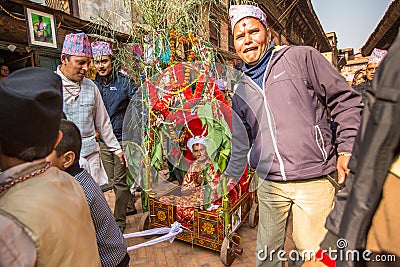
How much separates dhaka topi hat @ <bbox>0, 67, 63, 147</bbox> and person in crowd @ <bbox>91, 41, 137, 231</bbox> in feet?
7.29

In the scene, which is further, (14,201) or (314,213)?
(314,213)

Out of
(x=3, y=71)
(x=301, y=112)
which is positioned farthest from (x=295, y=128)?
(x=3, y=71)

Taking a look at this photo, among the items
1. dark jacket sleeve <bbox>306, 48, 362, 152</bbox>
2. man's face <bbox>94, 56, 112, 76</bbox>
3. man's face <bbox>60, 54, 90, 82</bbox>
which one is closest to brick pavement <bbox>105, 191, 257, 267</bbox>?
dark jacket sleeve <bbox>306, 48, 362, 152</bbox>

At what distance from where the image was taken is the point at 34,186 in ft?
2.44

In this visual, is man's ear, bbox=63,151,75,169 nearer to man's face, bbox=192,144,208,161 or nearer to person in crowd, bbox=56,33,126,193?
person in crowd, bbox=56,33,126,193

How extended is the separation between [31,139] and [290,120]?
1216mm

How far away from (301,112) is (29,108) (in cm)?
126

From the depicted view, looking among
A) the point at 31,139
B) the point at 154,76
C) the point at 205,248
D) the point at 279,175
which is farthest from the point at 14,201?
the point at 205,248

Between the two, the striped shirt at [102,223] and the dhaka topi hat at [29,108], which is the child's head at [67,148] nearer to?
the striped shirt at [102,223]

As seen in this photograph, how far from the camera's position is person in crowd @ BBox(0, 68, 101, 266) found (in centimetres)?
66

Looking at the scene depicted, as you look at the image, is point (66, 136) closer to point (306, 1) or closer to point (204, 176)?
point (204, 176)

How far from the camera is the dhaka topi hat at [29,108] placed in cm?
72

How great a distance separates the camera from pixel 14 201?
0.68 metres

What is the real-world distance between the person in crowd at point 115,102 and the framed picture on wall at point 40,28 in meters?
1.82
